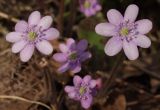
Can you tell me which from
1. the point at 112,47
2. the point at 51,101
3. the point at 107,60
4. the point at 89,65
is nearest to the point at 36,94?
the point at 51,101

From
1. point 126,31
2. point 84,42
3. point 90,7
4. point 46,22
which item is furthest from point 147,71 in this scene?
point 46,22

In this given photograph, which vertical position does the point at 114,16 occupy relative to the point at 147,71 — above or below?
above

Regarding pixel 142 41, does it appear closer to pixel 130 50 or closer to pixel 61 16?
pixel 130 50

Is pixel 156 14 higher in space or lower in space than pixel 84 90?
higher

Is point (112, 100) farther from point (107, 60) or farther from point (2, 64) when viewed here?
point (2, 64)

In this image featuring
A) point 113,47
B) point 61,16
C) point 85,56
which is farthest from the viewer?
point 61,16

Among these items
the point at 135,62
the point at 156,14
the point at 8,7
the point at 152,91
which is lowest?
the point at 152,91

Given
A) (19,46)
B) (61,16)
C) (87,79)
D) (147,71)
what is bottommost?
(147,71)

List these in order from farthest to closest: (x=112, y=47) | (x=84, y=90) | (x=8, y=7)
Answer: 1. (x=8, y=7)
2. (x=84, y=90)
3. (x=112, y=47)
